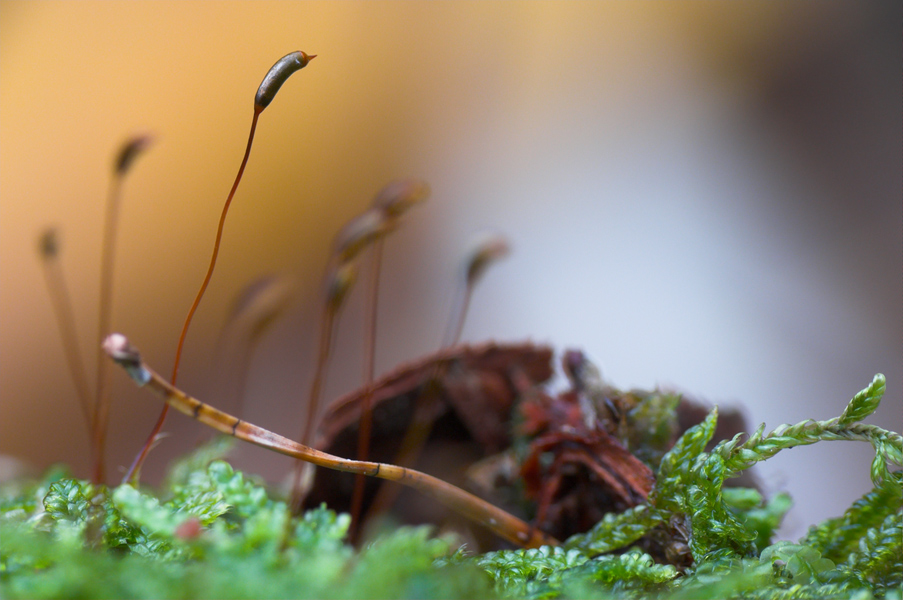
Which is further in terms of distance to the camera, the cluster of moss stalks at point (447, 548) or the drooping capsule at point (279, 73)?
the drooping capsule at point (279, 73)

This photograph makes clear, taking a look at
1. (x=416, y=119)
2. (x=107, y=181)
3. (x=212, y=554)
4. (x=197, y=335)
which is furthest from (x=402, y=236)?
(x=212, y=554)

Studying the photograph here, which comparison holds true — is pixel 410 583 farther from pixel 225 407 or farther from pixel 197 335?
pixel 197 335

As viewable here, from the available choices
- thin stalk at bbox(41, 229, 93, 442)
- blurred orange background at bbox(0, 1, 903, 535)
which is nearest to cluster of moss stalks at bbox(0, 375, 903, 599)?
blurred orange background at bbox(0, 1, 903, 535)

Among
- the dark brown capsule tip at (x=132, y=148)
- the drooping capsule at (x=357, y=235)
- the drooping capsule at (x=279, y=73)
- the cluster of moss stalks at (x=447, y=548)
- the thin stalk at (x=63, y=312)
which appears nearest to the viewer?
the cluster of moss stalks at (x=447, y=548)

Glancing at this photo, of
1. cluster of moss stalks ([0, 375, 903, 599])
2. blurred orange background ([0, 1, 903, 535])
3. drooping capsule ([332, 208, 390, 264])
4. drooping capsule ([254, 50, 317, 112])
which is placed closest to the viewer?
cluster of moss stalks ([0, 375, 903, 599])

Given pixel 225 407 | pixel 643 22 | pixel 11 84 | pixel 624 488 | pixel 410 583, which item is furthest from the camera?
pixel 643 22

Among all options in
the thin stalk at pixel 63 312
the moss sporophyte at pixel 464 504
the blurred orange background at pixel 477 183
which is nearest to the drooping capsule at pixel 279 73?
the moss sporophyte at pixel 464 504

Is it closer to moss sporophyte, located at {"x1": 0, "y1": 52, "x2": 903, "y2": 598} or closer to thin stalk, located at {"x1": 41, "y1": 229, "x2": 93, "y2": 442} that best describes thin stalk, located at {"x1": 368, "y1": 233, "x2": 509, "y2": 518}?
moss sporophyte, located at {"x1": 0, "y1": 52, "x2": 903, "y2": 598}

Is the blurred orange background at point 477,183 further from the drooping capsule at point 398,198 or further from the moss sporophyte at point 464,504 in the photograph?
the drooping capsule at point 398,198
